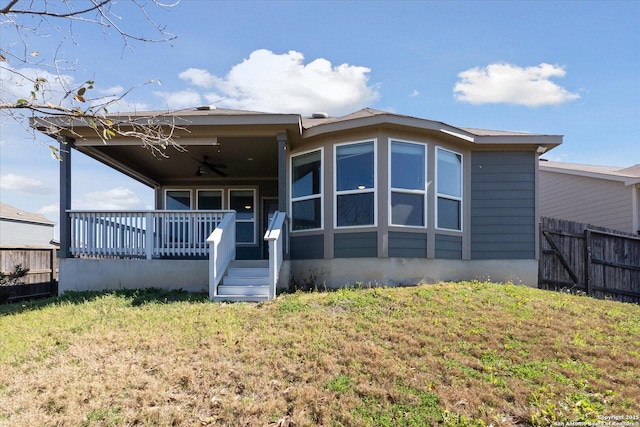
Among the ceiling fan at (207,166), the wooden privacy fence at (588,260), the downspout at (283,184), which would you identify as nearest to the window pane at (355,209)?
the downspout at (283,184)

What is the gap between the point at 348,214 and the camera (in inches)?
311

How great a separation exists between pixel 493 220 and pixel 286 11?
582cm

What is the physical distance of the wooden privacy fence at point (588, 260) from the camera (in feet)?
30.3

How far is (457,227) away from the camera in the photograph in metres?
8.42

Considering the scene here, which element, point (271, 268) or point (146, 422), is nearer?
point (146, 422)

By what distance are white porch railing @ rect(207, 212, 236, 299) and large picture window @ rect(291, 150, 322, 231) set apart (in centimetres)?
138

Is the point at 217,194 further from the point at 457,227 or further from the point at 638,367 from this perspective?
the point at 638,367

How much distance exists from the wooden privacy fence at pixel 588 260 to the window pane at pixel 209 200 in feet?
28.7

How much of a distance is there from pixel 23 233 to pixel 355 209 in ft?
74.9

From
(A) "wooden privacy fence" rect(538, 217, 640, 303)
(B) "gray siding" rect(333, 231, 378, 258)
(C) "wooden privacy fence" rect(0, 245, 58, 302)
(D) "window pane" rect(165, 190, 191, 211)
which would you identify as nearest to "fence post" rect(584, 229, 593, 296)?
(A) "wooden privacy fence" rect(538, 217, 640, 303)

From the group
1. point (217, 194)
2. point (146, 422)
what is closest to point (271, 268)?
point (146, 422)

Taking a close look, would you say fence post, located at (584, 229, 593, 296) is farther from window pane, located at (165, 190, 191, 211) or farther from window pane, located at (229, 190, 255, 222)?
window pane, located at (165, 190, 191, 211)

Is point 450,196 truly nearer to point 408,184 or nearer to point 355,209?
point 408,184

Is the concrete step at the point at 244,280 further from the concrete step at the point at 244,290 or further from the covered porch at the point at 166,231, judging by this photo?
the concrete step at the point at 244,290
